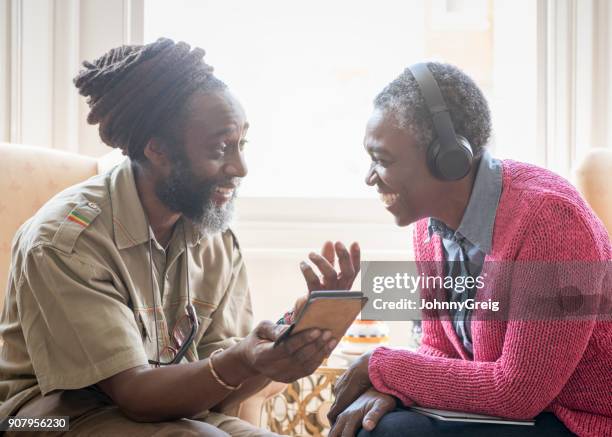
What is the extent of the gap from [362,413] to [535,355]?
1.15ft

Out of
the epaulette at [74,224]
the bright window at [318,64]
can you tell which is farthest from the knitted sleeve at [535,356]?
the bright window at [318,64]

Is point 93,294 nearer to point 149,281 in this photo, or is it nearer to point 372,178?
point 149,281

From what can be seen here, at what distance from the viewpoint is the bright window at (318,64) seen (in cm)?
308

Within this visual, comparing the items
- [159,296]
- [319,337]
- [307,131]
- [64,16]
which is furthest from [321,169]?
[319,337]

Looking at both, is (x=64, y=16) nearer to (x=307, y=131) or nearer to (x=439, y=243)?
(x=307, y=131)

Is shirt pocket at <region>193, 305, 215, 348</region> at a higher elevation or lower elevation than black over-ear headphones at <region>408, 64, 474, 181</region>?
lower

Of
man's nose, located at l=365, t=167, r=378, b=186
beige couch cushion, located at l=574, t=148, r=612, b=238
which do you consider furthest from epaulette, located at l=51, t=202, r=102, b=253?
beige couch cushion, located at l=574, t=148, r=612, b=238

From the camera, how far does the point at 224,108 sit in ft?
5.44

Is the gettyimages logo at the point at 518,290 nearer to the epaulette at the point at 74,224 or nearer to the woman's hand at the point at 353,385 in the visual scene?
the woman's hand at the point at 353,385

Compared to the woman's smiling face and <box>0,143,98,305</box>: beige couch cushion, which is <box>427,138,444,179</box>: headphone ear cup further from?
<box>0,143,98,305</box>: beige couch cushion

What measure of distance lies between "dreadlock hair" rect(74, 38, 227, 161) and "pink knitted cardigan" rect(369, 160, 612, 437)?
726 millimetres

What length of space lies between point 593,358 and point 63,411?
3.22ft

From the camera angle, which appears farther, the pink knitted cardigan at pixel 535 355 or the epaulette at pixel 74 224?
the epaulette at pixel 74 224

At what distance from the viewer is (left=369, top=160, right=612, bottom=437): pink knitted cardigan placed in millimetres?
1260
